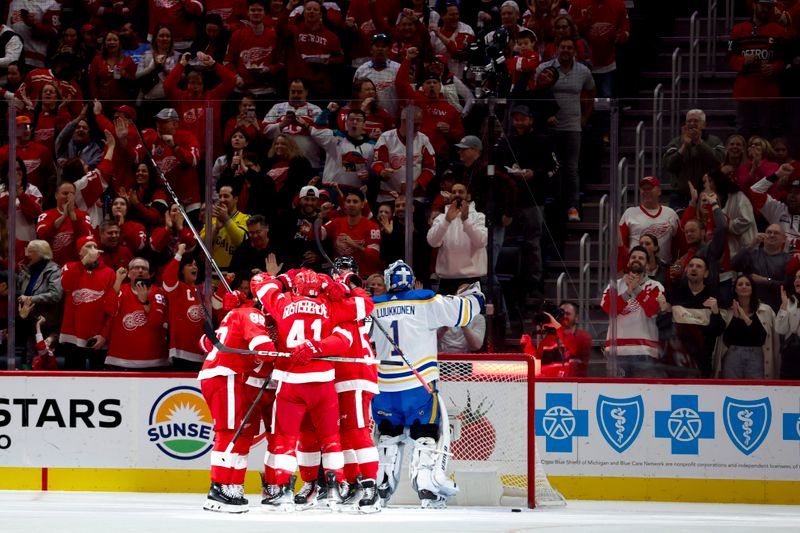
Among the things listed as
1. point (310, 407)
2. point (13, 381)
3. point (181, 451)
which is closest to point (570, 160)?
point (310, 407)

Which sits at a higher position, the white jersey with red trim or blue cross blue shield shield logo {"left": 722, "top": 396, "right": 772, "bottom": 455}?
the white jersey with red trim

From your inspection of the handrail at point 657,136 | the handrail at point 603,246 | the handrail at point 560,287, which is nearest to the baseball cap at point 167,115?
the handrail at point 560,287

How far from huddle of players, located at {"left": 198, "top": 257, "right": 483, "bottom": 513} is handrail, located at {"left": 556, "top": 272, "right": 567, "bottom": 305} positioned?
71cm

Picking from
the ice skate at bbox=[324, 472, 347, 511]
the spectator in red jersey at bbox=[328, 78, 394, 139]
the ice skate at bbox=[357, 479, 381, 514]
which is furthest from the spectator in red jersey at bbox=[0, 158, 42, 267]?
the ice skate at bbox=[357, 479, 381, 514]

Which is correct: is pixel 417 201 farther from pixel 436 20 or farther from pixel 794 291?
pixel 436 20

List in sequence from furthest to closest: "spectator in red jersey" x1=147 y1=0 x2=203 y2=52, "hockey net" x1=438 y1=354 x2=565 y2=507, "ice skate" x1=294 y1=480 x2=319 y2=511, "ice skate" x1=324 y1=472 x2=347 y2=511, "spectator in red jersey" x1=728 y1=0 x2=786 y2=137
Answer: "spectator in red jersey" x1=147 y1=0 x2=203 y2=52 < "spectator in red jersey" x1=728 y1=0 x2=786 y2=137 < "hockey net" x1=438 y1=354 x2=565 y2=507 < "ice skate" x1=294 y1=480 x2=319 y2=511 < "ice skate" x1=324 y1=472 x2=347 y2=511

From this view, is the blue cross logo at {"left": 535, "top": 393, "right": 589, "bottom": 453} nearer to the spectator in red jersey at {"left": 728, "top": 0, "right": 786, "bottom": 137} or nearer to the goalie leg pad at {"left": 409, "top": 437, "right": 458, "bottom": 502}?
the goalie leg pad at {"left": 409, "top": 437, "right": 458, "bottom": 502}

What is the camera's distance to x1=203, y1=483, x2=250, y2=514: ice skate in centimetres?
873

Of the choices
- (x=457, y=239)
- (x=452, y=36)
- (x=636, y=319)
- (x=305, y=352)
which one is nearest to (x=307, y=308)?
(x=305, y=352)

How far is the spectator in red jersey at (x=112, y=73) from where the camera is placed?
12.6m

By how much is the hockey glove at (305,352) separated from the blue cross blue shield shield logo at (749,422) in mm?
2836

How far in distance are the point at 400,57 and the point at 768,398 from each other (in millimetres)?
4420

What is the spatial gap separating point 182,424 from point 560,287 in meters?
2.69

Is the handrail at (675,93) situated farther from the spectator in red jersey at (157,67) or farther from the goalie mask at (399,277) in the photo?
the spectator in red jersey at (157,67)
